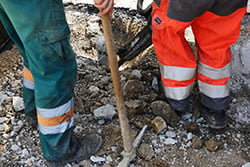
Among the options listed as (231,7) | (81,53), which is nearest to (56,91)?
(231,7)

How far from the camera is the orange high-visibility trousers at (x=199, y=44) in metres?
2.28

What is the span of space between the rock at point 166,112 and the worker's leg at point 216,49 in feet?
0.91

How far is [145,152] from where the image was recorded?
2.56 m

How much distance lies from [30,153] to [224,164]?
1.53 metres

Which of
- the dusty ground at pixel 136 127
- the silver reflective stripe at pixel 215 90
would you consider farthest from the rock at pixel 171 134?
the silver reflective stripe at pixel 215 90

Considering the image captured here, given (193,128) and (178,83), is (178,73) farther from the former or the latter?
(193,128)

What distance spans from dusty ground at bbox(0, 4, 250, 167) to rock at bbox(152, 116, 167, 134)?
0.05 meters

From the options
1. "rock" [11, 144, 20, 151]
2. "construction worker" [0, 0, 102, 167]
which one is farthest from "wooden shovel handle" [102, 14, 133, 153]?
"rock" [11, 144, 20, 151]

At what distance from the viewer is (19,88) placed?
122 inches

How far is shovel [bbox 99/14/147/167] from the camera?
1.97 m

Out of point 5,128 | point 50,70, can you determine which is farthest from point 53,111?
point 5,128

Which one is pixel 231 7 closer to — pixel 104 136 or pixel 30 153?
pixel 104 136

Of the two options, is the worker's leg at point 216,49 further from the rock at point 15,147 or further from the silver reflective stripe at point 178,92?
the rock at point 15,147

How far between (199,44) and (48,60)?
3.85ft
